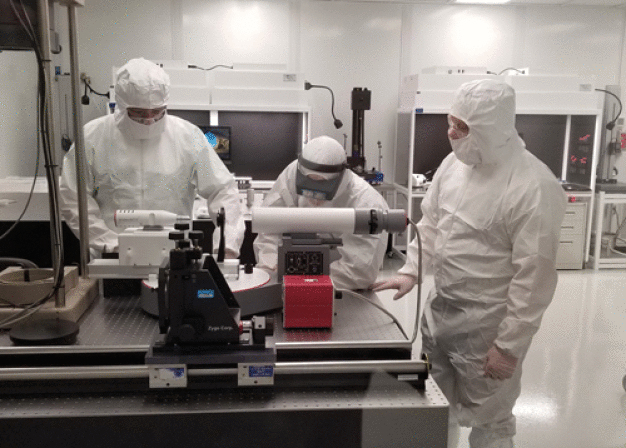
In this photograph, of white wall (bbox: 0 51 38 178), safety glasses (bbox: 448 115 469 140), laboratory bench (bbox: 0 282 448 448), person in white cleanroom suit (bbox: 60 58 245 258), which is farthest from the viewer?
white wall (bbox: 0 51 38 178)

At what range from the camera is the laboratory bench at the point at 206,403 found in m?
1.08

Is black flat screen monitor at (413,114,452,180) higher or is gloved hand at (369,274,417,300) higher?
→ black flat screen monitor at (413,114,452,180)

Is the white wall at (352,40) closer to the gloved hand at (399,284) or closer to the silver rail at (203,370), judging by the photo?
the gloved hand at (399,284)

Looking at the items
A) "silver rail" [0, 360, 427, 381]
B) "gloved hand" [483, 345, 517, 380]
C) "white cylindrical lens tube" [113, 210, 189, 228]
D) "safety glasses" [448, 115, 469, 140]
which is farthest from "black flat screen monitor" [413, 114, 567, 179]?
"silver rail" [0, 360, 427, 381]

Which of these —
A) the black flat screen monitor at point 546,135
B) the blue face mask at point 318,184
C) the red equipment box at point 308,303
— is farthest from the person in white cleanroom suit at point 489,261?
the black flat screen monitor at point 546,135

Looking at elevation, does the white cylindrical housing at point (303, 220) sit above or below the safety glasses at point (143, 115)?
below

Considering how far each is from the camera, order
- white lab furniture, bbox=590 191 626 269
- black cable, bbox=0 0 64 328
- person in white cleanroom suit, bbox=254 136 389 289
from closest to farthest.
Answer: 1. black cable, bbox=0 0 64 328
2. person in white cleanroom suit, bbox=254 136 389 289
3. white lab furniture, bbox=590 191 626 269

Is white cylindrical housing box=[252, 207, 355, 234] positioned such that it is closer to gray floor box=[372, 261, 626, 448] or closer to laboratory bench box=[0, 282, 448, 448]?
laboratory bench box=[0, 282, 448, 448]

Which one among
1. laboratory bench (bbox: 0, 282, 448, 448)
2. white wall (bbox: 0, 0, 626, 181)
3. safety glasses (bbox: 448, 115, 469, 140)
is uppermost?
white wall (bbox: 0, 0, 626, 181)

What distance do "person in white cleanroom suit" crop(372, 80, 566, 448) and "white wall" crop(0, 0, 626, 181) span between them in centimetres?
354

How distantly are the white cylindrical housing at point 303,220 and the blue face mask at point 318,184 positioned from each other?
21.0 inches

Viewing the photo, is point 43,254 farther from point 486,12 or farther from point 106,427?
point 486,12

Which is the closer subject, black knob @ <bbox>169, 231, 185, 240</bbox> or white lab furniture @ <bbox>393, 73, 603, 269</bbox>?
black knob @ <bbox>169, 231, 185, 240</bbox>

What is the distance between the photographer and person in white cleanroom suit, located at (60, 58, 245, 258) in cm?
209
